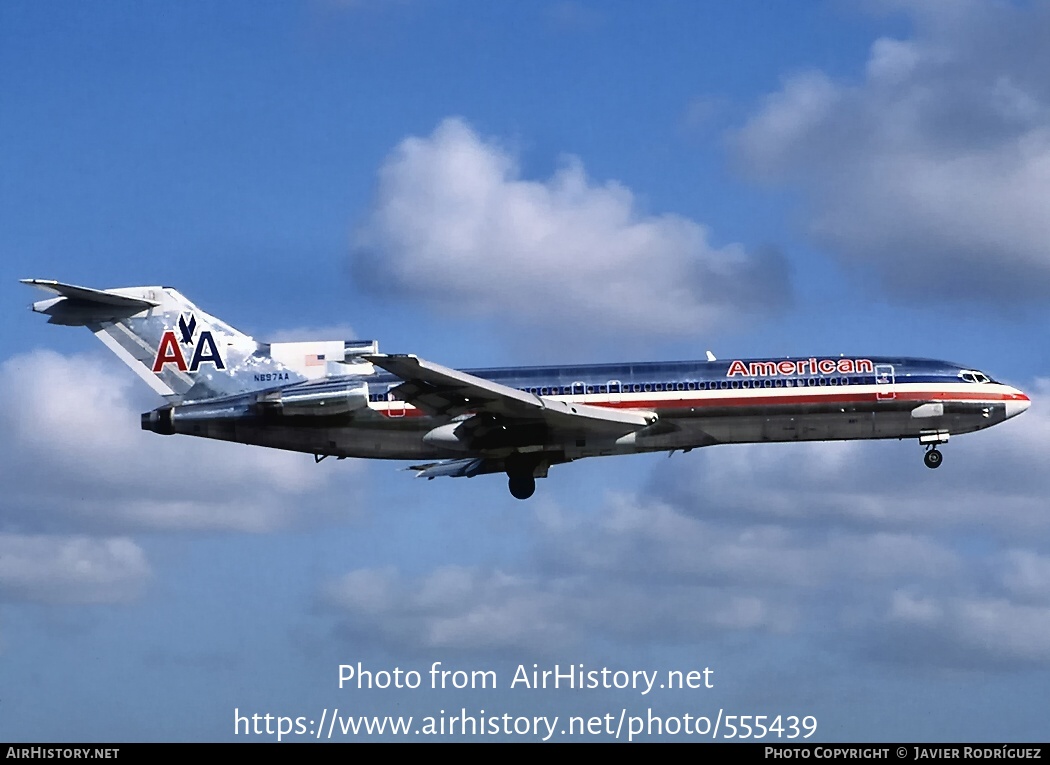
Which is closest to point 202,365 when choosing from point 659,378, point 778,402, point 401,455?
point 401,455

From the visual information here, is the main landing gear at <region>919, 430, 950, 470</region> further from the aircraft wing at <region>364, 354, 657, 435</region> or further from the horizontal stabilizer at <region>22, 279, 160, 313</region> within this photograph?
the horizontal stabilizer at <region>22, 279, 160, 313</region>

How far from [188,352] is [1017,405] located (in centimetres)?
2753

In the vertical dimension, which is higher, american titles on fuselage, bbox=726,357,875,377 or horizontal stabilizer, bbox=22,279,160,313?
horizontal stabilizer, bbox=22,279,160,313

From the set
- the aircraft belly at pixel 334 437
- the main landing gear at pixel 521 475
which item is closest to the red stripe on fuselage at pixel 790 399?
the aircraft belly at pixel 334 437

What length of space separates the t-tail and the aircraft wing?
5.17m

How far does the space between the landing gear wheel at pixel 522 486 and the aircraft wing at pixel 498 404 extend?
9.83 feet

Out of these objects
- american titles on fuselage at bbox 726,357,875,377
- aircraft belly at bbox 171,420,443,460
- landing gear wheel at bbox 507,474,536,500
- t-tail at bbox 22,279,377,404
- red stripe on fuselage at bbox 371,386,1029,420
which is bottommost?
landing gear wheel at bbox 507,474,536,500

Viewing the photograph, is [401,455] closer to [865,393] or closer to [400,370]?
[400,370]

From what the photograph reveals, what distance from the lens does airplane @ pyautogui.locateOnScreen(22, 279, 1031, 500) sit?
153 feet

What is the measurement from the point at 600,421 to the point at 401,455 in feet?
22.7

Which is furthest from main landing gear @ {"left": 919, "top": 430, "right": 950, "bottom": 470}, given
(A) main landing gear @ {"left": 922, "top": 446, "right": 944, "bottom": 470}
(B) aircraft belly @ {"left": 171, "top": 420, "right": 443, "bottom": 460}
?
(B) aircraft belly @ {"left": 171, "top": 420, "right": 443, "bottom": 460}

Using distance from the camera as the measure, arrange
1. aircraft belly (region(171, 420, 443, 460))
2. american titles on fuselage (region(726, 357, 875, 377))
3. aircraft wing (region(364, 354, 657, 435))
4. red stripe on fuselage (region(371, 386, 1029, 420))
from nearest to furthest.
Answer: aircraft wing (region(364, 354, 657, 435)) → red stripe on fuselage (region(371, 386, 1029, 420)) → american titles on fuselage (region(726, 357, 875, 377)) → aircraft belly (region(171, 420, 443, 460))

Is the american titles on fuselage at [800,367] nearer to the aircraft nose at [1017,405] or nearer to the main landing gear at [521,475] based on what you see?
the aircraft nose at [1017,405]

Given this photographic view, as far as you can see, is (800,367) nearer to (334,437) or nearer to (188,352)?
(334,437)
